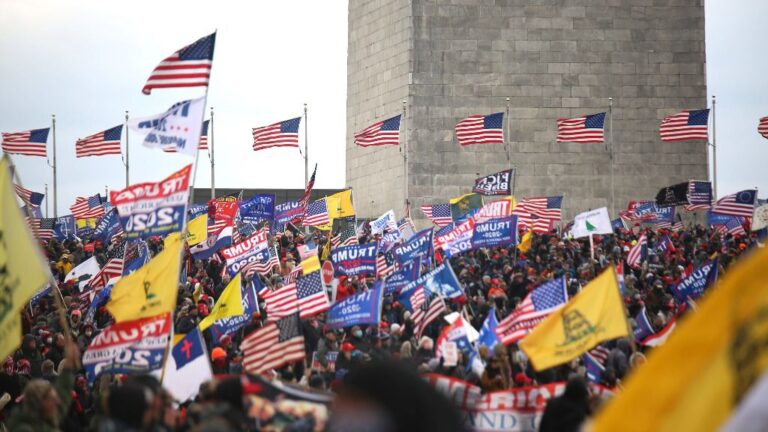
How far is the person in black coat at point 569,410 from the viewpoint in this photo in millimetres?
7602

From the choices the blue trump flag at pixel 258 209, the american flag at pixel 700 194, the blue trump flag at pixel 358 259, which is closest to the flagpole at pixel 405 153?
the american flag at pixel 700 194

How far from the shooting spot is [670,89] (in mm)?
49969

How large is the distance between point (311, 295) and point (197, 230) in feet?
32.7

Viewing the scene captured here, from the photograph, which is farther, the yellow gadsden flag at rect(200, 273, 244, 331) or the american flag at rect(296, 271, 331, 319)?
the american flag at rect(296, 271, 331, 319)

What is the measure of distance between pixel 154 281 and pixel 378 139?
24141 mm

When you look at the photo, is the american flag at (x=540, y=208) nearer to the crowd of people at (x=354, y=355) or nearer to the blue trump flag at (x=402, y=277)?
the crowd of people at (x=354, y=355)

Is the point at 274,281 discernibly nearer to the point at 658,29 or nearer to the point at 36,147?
the point at 36,147

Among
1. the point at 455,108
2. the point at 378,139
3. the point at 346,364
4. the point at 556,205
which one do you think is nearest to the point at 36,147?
the point at 378,139

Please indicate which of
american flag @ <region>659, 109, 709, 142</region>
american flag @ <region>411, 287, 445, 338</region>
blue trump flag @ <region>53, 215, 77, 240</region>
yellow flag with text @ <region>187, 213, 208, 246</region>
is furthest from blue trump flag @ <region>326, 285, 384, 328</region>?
american flag @ <region>659, 109, 709, 142</region>

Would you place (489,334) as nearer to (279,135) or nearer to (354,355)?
(354,355)

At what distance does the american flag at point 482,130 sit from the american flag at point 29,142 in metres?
11.7

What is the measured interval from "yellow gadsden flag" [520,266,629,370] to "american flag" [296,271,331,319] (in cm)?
575

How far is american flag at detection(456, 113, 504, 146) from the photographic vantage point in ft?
114

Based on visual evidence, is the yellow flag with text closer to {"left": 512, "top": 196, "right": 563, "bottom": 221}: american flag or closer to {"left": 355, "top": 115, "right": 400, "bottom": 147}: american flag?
{"left": 512, "top": 196, "right": 563, "bottom": 221}: american flag
